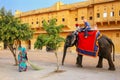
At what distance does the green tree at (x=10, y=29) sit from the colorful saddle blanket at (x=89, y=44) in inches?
→ 150

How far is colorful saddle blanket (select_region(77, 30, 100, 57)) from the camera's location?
520 inches

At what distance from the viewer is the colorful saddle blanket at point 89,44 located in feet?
43.3

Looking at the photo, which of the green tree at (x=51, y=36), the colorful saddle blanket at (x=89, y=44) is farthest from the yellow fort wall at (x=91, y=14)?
the green tree at (x=51, y=36)

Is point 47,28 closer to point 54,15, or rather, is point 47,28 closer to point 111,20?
point 111,20

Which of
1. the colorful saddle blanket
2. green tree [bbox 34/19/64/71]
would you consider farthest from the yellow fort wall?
green tree [bbox 34/19/64/71]

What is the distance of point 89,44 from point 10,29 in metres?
4.98

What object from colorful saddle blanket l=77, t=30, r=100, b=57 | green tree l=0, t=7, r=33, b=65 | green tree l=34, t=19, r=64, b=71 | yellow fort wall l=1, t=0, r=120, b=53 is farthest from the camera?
yellow fort wall l=1, t=0, r=120, b=53

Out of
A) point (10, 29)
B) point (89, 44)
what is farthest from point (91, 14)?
point (89, 44)

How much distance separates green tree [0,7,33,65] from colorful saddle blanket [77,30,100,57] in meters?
3.80

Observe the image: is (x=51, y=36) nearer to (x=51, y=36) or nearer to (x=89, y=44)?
(x=51, y=36)

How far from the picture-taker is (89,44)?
13.5 m

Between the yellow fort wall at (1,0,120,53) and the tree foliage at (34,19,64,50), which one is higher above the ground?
the yellow fort wall at (1,0,120,53)

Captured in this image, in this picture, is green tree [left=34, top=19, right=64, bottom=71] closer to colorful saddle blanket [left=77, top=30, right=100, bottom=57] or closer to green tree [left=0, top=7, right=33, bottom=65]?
colorful saddle blanket [left=77, top=30, right=100, bottom=57]

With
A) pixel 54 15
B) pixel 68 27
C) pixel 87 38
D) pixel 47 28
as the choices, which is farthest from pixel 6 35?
pixel 54 15
